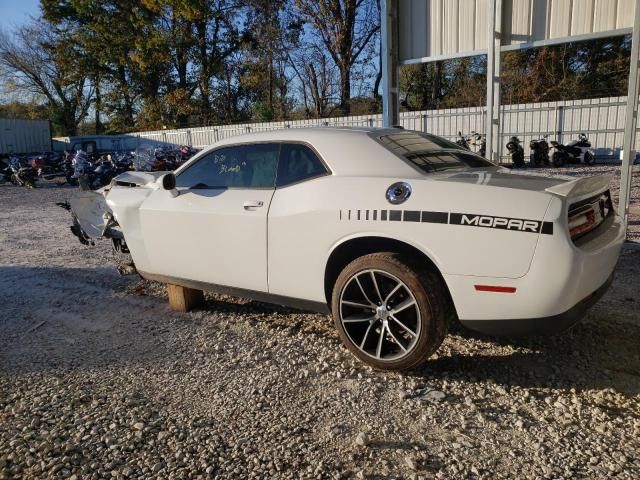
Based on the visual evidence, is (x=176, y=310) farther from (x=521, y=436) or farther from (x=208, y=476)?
(x=521, y=436)

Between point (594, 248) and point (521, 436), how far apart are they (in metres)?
1.13

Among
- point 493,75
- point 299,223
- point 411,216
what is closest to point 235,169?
point 299,223

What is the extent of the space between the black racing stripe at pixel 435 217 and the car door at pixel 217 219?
1232 mm

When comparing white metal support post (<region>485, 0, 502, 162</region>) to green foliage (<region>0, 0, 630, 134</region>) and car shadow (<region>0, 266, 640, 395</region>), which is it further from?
green foliage (<region>0, 0, 630, 134</region>)

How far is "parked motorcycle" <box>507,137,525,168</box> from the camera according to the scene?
1691 cm

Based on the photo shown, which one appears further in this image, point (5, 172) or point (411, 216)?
point (5, 172)

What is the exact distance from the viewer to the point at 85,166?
1638cm

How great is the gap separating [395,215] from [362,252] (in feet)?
1.53

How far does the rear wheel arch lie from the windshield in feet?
1.74

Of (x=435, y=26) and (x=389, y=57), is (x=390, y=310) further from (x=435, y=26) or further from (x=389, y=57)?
(x=435, y=26)

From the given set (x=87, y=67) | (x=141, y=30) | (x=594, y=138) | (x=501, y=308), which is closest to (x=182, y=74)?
(x=141, y=30)

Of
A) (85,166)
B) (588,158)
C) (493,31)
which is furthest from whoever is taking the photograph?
(588,158)

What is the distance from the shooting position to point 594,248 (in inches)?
111

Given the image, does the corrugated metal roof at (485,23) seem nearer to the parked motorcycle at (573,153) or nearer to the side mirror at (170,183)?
the side mirror at (170,183)
